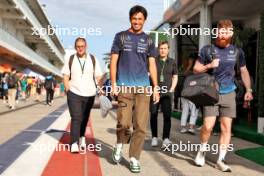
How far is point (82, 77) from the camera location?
7.53 meters

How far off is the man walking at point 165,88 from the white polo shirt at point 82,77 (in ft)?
4.04

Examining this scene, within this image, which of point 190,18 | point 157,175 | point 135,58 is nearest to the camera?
point 157,175

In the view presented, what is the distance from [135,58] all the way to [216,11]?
1328 centimetres

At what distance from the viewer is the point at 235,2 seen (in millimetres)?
16609

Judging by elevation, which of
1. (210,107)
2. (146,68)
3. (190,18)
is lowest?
(210,107)

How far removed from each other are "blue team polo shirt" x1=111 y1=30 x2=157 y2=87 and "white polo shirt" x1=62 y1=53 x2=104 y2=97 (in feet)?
5.24

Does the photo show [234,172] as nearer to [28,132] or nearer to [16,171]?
[16,171]

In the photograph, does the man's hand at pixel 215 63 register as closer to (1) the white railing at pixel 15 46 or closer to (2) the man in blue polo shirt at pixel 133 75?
(2) the man in blue polo shirt at pixel 133 75

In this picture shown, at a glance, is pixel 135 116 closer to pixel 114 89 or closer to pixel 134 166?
pixel 114 89

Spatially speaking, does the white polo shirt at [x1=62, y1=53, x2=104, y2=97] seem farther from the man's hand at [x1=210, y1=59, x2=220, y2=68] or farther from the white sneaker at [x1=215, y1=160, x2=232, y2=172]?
the white sneaker at [x1=215, y1=160, x2=232, y2=172]

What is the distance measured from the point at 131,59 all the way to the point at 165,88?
8.44 ft

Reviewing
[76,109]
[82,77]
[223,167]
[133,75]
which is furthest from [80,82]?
[223,167]

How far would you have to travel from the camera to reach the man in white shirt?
7.41 metres

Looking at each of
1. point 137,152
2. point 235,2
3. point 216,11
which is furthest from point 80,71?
point 216,11
